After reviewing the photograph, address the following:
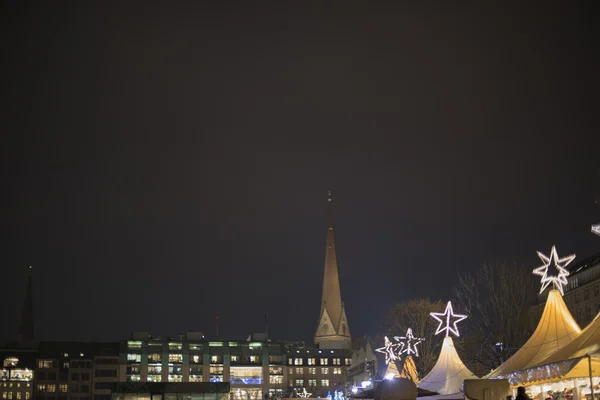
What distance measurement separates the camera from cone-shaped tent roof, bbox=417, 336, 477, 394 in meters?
48.6

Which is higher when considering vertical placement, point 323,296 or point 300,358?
point 323,296

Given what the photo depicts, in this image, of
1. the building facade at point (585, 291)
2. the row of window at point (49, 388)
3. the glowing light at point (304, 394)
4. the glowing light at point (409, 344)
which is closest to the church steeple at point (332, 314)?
the glowing light at point (304, 394)

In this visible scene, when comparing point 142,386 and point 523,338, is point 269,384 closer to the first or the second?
point 142,386

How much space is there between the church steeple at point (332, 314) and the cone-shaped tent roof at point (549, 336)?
131 meters

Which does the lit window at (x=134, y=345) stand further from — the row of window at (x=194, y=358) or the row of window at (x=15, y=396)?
the row of window at (x=15, y=396)

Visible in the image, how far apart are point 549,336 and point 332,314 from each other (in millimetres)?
132717

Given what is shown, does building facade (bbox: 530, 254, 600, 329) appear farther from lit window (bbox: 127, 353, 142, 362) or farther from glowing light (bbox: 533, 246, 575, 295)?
lit window (bbox: 127, 353, 142, 362)

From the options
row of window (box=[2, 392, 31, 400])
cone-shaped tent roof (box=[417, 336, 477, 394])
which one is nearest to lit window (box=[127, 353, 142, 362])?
row of window (box=[2, 392, 31, 400])

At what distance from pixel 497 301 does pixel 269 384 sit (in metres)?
107

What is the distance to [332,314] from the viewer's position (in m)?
169

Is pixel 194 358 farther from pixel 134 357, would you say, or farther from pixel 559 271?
pixel 559 271

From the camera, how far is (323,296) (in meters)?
171

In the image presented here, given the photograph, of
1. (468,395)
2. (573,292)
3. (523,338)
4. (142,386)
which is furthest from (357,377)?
(468,395)

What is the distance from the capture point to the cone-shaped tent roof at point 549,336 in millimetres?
36406
